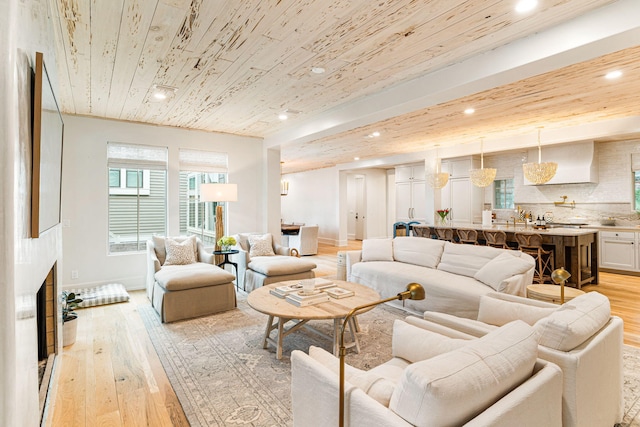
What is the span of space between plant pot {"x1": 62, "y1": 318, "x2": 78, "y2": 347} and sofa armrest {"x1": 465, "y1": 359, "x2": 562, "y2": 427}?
354cm

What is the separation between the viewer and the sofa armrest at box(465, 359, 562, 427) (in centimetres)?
109

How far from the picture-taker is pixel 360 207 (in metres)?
11.2

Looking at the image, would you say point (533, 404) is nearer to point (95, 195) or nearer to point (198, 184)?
point (95, 195)

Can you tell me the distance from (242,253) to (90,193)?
2421 millimetres

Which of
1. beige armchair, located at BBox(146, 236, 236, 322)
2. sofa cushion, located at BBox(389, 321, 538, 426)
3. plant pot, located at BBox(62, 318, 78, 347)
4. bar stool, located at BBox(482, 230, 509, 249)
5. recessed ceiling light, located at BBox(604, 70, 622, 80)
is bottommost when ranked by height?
plant pot, located at BBox(62, 318, 78, 347)

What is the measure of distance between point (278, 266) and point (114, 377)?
7.50 ft

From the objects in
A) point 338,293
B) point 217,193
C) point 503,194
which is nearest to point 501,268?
point 338,293

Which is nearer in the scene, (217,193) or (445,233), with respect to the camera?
(217,193)

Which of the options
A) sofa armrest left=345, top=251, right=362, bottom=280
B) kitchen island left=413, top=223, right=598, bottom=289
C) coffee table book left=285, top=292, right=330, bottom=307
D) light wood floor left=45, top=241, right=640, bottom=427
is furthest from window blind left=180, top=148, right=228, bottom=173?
kitchen island left=413, top=223, right=598, bottom=289

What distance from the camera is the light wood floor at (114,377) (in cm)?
209

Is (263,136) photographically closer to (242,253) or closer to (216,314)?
(242,253)

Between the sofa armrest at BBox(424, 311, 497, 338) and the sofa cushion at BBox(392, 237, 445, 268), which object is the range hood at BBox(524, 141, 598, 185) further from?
the sofa armrest at BBox(424, 311, 497, 338)

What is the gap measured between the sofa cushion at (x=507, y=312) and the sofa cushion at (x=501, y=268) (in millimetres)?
1167

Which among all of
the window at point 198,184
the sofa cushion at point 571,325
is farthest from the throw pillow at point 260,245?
the sofa cushion at point 571,325
